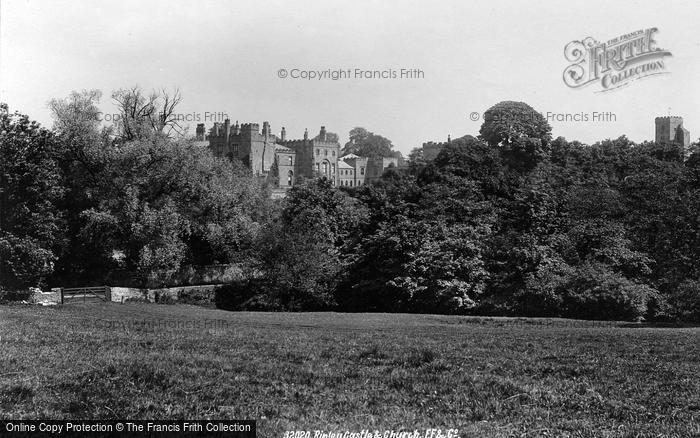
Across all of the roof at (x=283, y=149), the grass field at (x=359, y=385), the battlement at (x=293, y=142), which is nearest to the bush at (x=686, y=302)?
the grass field at (x=359, y=385)

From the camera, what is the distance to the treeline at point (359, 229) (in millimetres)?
35688

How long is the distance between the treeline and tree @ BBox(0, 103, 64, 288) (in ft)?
0.31

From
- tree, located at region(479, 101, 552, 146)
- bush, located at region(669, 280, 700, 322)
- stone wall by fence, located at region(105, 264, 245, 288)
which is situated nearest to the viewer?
bush, located at region(669, 280, 700, 322)

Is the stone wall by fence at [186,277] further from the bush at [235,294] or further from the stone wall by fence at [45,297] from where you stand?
the stone wall by fence at [45,297]

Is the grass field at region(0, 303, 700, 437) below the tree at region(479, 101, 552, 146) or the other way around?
below

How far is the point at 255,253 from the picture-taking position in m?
45.7

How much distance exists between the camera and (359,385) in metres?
9.72

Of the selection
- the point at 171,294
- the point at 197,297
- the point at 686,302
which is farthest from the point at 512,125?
the point at 686,302

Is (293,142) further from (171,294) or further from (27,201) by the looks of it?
(27,201)

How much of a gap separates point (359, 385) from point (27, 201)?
35.0 meters

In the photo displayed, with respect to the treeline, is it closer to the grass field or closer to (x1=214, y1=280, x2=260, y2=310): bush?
(x1=214, y1=280, x2=260, y2=310): bush

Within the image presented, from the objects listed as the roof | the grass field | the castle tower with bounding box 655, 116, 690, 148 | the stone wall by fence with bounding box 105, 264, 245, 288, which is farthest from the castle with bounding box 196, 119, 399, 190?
the grass field

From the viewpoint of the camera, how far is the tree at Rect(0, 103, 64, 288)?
117 ft

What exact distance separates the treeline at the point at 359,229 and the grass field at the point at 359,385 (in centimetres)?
2256
